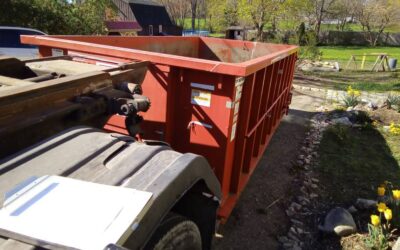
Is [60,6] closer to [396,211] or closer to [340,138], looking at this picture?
[340,138]

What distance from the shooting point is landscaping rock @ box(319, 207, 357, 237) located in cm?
375

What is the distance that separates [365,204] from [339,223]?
68 cm

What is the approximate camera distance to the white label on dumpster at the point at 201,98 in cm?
285

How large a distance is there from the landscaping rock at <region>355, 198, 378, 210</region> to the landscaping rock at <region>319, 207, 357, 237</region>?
1.34ft

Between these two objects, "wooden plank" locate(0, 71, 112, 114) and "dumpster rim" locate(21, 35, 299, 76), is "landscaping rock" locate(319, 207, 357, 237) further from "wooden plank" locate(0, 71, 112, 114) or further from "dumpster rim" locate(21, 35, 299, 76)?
"wooden plank" locate(0, 71, 112, 114)

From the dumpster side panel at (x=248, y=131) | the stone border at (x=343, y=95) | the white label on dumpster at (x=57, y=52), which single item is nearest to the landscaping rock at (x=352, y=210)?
the dumpster side panel at (x=248, y=131)

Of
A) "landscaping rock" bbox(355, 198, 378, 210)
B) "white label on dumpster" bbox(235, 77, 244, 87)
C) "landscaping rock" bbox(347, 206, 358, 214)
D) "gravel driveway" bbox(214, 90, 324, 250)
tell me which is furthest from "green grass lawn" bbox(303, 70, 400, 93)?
"white label on dumpster" bbox(235, 77, 244, 87)

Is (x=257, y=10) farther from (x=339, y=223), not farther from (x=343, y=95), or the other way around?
(x=339, y=223)

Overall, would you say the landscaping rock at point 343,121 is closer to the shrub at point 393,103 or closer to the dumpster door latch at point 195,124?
the shrub at point 393,103

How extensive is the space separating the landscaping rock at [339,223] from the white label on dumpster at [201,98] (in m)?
2.17

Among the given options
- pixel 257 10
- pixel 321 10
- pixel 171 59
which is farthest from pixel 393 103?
pixel 321 10

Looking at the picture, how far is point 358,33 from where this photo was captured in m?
40.2

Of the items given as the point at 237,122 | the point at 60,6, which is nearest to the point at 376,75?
the point at 60,6

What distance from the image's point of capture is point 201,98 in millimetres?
2877
